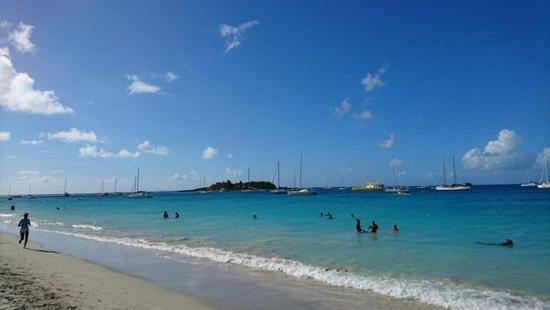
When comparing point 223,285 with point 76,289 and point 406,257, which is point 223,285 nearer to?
point 76,289

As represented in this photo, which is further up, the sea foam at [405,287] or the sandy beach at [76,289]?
the sandy beach at [76,289]

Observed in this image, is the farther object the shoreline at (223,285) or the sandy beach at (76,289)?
the shoreline at (223,285)

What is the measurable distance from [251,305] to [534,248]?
15.5 m

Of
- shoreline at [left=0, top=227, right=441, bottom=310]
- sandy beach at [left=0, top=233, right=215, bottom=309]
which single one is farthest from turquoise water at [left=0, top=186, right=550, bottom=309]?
sandy beach at [left=0, top=233, right=215, bottom=309]

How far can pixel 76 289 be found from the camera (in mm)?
10969

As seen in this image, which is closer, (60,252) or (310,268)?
(310,268)

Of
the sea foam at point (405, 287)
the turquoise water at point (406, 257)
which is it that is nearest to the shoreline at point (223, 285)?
the sea foam at point (405, 287)

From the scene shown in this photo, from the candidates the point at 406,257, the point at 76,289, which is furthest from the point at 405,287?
the point at 76,289

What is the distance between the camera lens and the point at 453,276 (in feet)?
44.2

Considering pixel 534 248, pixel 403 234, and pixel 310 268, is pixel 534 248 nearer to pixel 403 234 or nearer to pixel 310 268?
pixel 403 234

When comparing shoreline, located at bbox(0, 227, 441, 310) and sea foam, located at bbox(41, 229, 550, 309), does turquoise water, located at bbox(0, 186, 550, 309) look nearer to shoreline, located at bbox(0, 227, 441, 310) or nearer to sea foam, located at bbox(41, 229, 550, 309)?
sea foam, located at bbox(41, 229, 550, 309)

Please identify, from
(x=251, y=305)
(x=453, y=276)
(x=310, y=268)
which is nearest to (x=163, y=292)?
(x=251, y=305)

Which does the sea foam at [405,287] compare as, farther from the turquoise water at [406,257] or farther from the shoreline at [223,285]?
the shoreline at [223,285]

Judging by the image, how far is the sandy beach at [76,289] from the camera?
9.29 m
